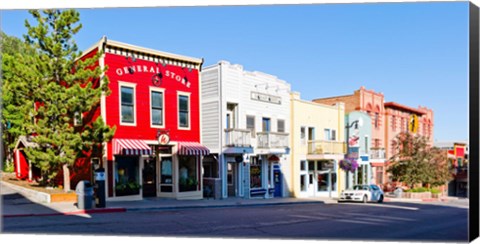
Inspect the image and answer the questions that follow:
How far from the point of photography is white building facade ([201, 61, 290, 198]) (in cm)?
2302

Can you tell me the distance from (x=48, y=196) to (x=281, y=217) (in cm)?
847

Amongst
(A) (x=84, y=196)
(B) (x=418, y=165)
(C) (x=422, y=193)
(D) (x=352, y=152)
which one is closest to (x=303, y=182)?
(D) (x=352, y=152)

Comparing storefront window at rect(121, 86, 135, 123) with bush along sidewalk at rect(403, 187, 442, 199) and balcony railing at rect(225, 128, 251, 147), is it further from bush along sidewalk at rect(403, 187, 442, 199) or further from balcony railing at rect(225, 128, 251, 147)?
bush along sidewalk at rect(403, 187, 442, 199)

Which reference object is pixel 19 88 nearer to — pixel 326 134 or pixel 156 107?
pixel 156 107

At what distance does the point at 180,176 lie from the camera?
21.0 m

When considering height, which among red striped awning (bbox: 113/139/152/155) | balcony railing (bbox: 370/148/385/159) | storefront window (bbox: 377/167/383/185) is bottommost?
storefront window (bbox: 377/167/383/185)

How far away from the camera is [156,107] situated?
20047 millimetres

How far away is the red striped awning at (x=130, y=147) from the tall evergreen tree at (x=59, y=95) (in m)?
0.90

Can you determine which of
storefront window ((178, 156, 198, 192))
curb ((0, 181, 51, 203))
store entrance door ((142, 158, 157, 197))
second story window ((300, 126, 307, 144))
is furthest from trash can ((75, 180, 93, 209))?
second story window ((300, 126, 307, 144))

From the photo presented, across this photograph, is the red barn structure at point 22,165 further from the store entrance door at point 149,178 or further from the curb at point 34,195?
the store entrance door at point 149,178

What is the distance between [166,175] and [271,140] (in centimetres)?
694

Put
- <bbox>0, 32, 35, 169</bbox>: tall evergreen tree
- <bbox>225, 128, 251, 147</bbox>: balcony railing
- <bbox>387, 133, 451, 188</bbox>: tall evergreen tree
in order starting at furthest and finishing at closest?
<bbox>387, 133, 451, 188</bbox>: tall evergreen tree
<bbox>225, 128, 251, 147</bbox>: balcony railing
<bbox>0, 32, 35, 169</bbox>: tall evergreen tree

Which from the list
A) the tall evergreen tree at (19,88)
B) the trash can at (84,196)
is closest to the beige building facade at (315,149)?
the trash can at (84,196)

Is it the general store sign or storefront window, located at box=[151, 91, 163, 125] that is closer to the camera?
the general store sign
